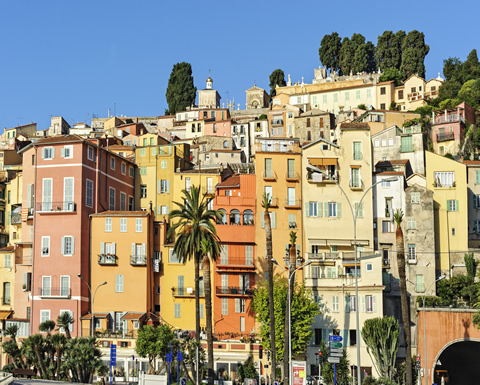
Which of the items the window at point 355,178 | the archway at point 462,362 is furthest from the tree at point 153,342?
the archway at point 462,362

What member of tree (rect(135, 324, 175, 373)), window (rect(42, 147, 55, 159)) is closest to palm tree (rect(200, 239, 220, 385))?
tree (rect(135, 324, 175, 373))

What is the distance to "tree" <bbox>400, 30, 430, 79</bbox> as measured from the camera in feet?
536

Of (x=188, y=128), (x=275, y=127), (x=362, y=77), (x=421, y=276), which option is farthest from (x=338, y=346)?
(x=362, y=77)

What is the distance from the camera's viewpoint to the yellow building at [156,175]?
328 feet

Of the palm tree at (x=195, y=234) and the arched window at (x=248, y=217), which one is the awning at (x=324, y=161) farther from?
the palm tree at (x=195, y=234)

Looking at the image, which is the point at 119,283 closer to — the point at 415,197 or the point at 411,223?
the point at 411,223

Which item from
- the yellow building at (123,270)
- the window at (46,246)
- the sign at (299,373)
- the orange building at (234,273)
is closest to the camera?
the sign at (299,373)

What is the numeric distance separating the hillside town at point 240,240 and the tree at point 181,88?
75931 mm

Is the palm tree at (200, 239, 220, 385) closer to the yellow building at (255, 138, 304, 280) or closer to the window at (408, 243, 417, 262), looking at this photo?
the yellow building at (255, 138, 304, 280)

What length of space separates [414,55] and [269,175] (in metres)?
83.4

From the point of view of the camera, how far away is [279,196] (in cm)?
9112

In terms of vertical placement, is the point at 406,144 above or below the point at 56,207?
above

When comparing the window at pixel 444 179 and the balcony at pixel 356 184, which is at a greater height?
the window at pixel 444 179

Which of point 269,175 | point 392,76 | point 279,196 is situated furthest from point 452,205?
point 392,76
